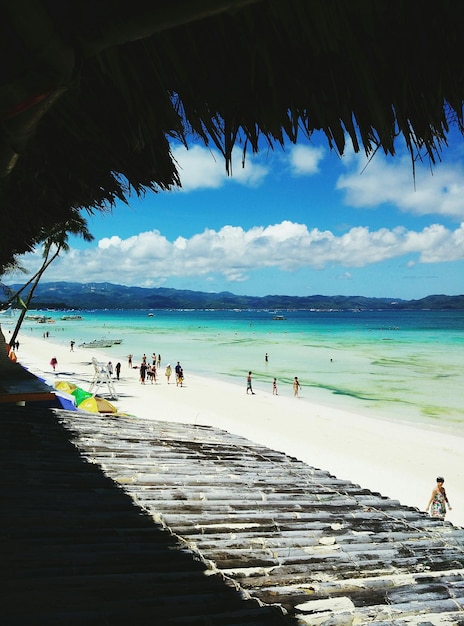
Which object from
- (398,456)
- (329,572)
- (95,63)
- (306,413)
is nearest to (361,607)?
(329,572)

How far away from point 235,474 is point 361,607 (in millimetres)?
2388

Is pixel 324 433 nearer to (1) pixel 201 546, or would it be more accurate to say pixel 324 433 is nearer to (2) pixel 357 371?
(1) pixel 201 546

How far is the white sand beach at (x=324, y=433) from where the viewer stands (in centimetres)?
1142

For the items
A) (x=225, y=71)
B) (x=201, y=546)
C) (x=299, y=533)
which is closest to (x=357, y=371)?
(x=299, y=533)

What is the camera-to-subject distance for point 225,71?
1.78 m

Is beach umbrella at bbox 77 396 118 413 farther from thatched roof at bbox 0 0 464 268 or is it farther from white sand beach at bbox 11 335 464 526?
thatched roof at bbox 0 0 464 268

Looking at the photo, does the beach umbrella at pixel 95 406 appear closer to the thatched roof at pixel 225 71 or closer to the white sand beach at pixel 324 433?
the white sand beach at pixel 324 433

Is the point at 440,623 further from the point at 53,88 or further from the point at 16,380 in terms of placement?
the point at 16,380

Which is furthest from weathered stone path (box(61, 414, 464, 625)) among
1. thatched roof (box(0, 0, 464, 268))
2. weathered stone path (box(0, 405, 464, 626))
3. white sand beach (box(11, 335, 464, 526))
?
white sand beach (box(11, 335, 464, 526))

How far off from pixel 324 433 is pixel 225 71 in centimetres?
1548

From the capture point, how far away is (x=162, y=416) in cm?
1716

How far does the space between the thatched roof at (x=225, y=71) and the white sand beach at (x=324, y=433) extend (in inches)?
378

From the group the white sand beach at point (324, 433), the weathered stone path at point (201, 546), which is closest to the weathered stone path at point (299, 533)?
the weathered stone path at point (201, 546)

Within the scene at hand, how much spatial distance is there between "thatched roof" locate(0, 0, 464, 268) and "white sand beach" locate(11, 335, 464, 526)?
9.59 metres
